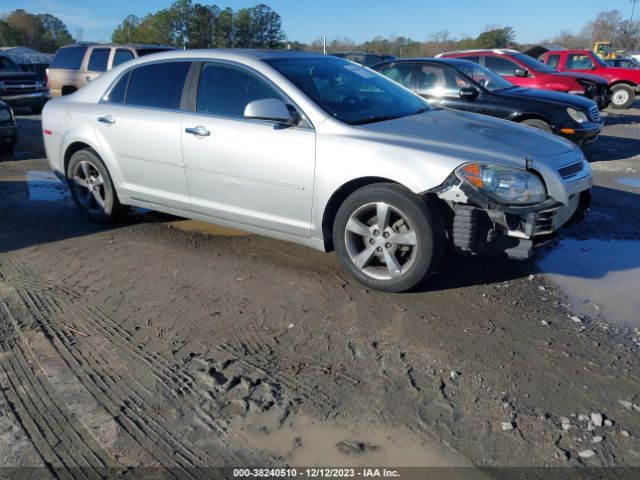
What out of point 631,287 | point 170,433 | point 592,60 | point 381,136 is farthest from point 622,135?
point 170,433

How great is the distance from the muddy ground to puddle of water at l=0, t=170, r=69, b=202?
217 centimetres

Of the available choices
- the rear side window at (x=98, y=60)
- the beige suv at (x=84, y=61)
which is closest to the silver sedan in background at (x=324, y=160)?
the beige suv at (x=84, y=61)

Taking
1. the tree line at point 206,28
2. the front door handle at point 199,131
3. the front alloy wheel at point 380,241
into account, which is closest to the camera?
the front alloy wheel at point 380,241

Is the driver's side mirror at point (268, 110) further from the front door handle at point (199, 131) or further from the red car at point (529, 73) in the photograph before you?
the red car at point (529, 73)

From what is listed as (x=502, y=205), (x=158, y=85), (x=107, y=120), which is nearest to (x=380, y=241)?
(x=502, y=205)

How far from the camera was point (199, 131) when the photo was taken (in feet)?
15.6

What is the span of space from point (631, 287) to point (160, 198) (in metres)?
4.00

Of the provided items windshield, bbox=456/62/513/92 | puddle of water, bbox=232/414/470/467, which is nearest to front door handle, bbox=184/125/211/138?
puddle of water, bbox=232/414/470/467

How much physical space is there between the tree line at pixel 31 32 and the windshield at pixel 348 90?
46.6 meters

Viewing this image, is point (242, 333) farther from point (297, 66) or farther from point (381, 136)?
point (297, 66)

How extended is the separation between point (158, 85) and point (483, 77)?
636 centimetres

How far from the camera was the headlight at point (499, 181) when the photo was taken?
3760mm

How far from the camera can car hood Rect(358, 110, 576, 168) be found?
13.0 feet

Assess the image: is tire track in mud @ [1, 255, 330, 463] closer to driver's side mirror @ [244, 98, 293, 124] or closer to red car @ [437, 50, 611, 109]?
driver's side mirror @ [244, 98, 293, 124]
